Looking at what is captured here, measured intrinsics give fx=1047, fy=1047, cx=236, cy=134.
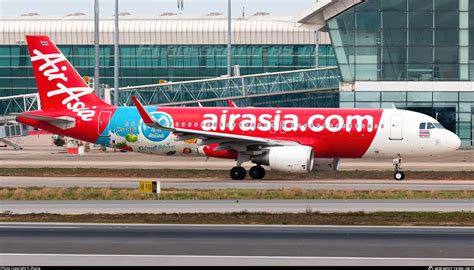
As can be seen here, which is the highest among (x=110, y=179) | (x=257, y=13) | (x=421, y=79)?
(x=257, y=13)

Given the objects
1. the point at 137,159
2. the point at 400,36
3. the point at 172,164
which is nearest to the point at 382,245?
the point at 172,164

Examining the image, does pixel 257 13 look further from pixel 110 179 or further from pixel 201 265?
pixel 201 265

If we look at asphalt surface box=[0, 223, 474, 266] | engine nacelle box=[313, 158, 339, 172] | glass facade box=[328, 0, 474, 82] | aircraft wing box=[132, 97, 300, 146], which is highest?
glass facade box=[328, 0, 474, 82]

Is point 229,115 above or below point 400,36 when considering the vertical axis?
below

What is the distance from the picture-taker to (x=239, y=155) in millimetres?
49688

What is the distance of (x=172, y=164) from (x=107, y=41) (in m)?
63.4

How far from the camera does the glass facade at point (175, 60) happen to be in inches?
4751

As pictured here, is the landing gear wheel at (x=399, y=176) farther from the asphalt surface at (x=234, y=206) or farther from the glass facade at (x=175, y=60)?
the glass facade at (x=175, y=60)

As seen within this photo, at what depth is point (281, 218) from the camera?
1209 inches

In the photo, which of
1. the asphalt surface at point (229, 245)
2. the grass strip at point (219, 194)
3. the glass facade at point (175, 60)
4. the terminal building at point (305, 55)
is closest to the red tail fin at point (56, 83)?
the grass strip at point (219, 194)

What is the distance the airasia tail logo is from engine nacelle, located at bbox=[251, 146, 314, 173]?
9.77 metres

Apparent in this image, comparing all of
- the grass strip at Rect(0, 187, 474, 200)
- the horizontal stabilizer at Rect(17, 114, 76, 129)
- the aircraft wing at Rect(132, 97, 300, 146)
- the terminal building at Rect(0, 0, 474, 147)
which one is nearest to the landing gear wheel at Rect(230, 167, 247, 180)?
the aircraft wing at Rect(132, 97, 300, 146)

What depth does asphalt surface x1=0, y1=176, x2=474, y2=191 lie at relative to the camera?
43875mm

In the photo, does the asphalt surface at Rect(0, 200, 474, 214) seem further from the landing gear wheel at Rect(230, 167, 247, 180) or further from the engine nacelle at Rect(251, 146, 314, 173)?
the landing gear wheel at Rect(230, 167, 247, 180)
